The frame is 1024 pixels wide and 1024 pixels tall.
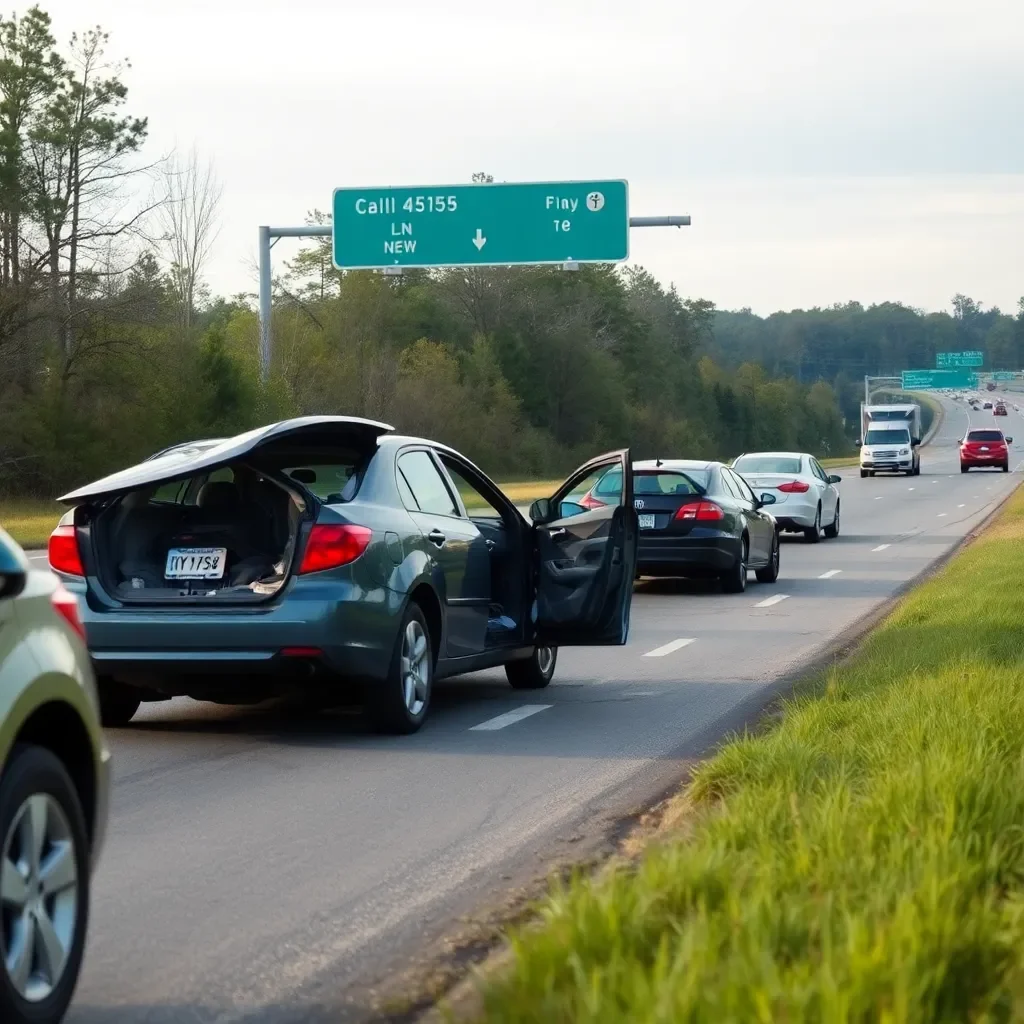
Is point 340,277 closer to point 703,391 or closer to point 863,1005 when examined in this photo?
point 703,391

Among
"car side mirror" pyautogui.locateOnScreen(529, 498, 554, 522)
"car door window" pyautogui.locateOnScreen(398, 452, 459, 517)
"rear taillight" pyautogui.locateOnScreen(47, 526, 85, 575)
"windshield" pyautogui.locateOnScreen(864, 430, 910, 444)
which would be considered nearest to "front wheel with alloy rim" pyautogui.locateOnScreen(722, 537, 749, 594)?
"car side mirror" pyautogui.locateOnScreen(529, 498, 554, 522)

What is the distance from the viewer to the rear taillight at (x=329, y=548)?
29.8 feet

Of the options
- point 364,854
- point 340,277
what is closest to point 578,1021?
point 364,854

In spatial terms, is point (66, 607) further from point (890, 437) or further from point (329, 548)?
point (890, 437)

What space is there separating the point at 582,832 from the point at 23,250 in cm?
4727

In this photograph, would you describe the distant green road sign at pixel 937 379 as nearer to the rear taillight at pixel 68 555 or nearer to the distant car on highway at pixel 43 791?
the rear taillight at pixel 68 555

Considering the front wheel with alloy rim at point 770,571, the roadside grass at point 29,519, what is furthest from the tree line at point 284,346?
the front wheel with alloy rim at point 770,571

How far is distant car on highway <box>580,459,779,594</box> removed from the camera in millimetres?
19281

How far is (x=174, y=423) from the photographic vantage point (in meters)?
56.6

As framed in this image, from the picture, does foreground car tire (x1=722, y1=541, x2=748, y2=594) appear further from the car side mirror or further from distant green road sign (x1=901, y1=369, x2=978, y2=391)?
distant green road sign (x1=901, y1=369, x2=978, y2=391)

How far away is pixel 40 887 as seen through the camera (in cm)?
427

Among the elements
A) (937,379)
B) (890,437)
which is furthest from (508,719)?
(937,379)

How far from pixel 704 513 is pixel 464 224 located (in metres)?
18.8

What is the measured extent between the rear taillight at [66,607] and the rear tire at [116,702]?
5168 mm
